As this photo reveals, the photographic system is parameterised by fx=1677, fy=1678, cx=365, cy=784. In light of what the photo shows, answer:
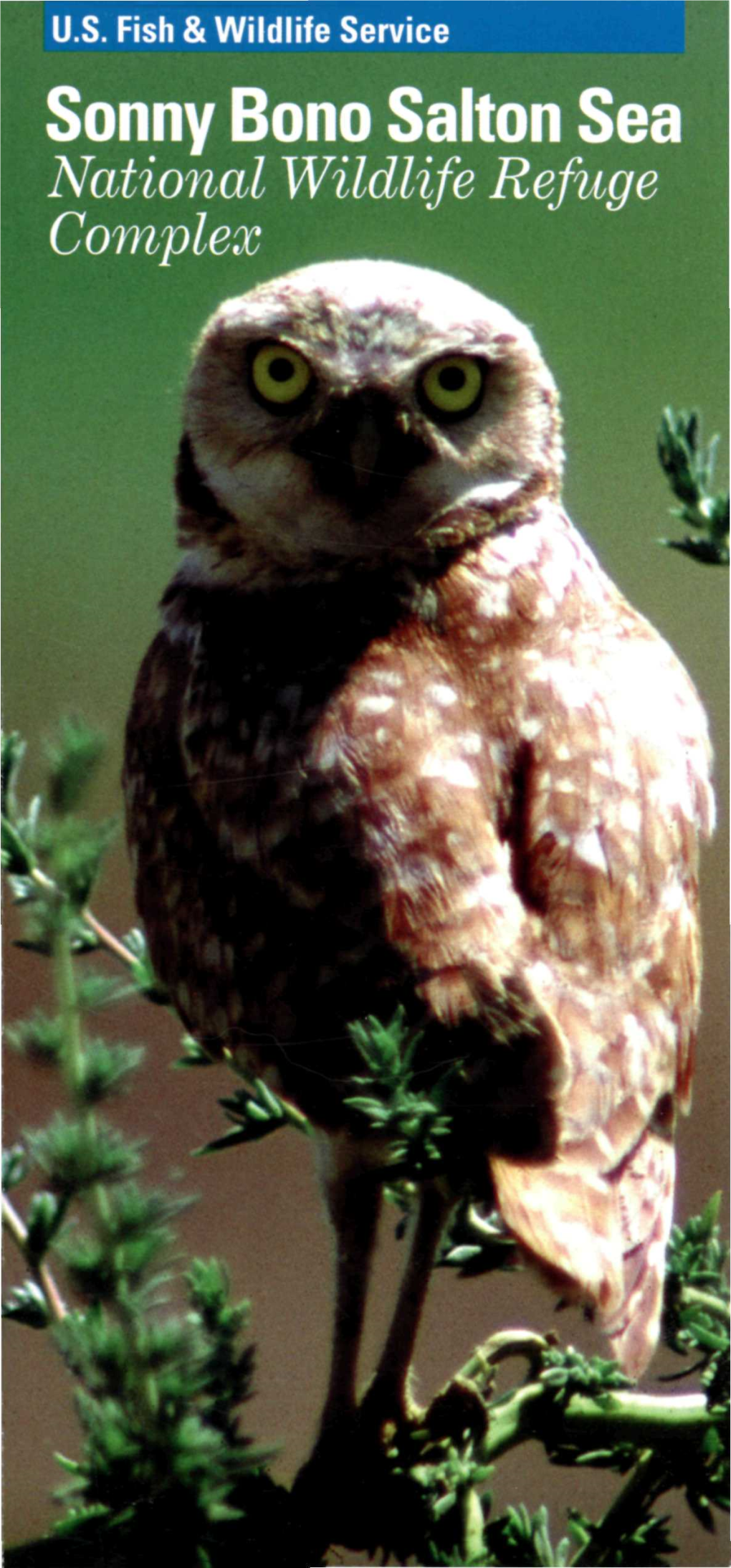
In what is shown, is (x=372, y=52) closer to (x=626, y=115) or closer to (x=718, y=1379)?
(x=626, y=115)

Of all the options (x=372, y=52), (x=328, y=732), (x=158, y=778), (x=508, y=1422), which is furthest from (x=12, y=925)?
(x=372, y=52)

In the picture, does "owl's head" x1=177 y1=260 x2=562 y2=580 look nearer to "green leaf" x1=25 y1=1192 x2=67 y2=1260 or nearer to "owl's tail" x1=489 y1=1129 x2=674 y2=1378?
"owl's tail" x1=489 y1=1129 x2=674 y2=1378

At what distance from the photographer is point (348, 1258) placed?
61.2 inches

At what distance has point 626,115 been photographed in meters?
1.47

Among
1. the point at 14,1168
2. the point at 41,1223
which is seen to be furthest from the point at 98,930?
the point at 41,1223

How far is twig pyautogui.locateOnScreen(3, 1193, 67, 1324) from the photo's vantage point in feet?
3.18

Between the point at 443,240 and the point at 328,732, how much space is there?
46 centimetres

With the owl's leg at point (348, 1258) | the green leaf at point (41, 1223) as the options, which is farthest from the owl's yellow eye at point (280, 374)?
the green leaf at point (41, 1223)

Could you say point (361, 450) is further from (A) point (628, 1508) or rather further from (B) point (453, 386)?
(A) point (628, 1508)

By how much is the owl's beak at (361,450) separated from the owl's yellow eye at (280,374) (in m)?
0.04

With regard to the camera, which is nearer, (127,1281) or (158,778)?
(127,1281)

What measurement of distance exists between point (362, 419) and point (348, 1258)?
2.50ft

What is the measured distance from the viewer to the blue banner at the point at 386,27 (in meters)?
1.44

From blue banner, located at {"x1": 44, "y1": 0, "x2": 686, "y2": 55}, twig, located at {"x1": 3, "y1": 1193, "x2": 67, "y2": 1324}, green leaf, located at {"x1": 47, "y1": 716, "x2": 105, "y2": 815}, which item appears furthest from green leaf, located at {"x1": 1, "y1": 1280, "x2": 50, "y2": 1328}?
blue banner, located at {"x1": 44, "y1": 0, "x2": 686, "y2": 55}
